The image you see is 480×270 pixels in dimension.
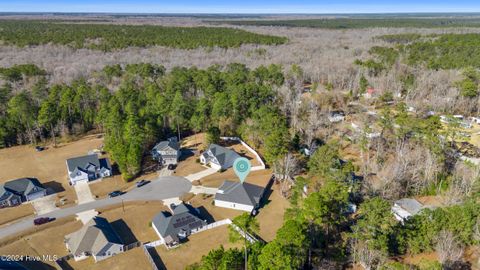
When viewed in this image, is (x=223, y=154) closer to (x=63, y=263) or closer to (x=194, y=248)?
(x=194, y=248)

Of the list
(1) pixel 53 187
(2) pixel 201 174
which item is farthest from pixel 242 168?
(1) pixel 53 187

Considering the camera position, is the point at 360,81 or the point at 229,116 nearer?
the point at 229,116

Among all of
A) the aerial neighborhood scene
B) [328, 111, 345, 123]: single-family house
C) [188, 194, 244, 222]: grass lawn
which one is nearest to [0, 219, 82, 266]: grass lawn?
the aerial neighborhood scene

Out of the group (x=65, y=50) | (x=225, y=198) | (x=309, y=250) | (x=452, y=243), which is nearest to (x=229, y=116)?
(x=225, y=198)

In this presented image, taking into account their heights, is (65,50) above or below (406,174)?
above

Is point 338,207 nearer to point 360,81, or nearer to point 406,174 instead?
point 406,174

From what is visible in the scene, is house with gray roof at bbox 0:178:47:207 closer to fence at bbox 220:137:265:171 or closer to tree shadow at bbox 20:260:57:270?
tree shadow at bbox 20:260:57:270
